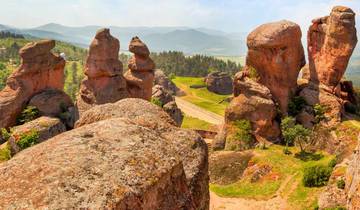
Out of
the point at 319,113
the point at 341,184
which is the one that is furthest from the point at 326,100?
the point at 341,184

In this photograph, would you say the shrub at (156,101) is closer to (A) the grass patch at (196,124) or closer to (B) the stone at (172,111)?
(B) the stone at (172,111)

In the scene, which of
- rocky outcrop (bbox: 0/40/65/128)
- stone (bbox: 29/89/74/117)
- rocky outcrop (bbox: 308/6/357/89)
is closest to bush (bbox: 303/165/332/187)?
rocky outcrop (bbox: 308/6/357/89)

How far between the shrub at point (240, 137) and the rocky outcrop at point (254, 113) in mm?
284

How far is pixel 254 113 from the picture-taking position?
240 feet

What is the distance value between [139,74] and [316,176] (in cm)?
4195

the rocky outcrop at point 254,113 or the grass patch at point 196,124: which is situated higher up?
the rocky outcrop at point 254,113

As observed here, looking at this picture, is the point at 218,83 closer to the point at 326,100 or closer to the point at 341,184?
the point at 326,100

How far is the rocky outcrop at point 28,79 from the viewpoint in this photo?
222 feet

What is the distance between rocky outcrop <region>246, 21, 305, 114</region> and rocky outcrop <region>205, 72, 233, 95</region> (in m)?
109

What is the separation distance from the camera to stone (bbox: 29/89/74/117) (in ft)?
225

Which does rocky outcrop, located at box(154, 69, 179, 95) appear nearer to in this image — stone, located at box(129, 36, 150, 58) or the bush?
stone, located at box(129, 36, 150, 58)

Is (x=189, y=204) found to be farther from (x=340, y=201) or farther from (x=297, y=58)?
(x=297, y=58)

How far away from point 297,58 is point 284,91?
6677 mm

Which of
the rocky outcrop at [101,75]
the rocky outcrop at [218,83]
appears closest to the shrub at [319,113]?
the rocky outcrop at [101,75]
